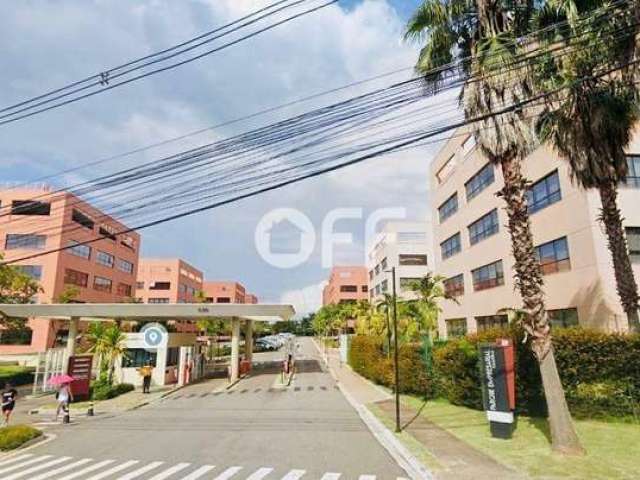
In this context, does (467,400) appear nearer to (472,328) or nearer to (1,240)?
(472,328)

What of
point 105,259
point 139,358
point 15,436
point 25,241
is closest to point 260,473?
point 15,436

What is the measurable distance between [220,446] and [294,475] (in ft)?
12.1

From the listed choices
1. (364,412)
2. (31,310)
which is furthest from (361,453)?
(31,310)

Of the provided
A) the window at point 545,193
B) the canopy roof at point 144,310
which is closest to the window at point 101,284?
the canopy roof at point 144,310

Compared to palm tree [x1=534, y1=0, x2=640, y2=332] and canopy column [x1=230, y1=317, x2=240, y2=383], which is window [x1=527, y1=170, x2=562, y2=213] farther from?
canopy column [x1=230, y1=317, x2=240, y2=383]

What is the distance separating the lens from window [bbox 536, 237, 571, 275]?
74.2ft

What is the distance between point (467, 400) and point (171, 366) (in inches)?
862

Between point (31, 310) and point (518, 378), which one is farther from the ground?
point (31, 310)

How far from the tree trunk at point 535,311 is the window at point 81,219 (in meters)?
51.6

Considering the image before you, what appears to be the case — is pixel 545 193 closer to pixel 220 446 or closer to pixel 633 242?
pixel 633 242

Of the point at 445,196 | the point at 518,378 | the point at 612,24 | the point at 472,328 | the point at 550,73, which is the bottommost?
the point at 518,378

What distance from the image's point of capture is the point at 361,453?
11.8 m

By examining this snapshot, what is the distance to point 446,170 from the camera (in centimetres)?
4159

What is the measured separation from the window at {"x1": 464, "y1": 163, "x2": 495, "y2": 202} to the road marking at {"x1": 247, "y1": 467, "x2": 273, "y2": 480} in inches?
1000
